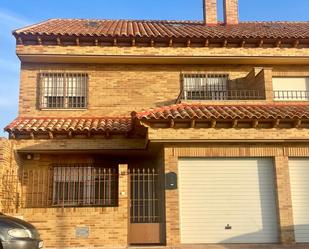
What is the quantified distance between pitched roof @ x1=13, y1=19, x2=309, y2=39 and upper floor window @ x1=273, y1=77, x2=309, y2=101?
1.65 meters

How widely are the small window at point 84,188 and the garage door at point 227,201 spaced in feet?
10.7

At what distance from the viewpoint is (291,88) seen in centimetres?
1689

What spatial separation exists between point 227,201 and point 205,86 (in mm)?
5616

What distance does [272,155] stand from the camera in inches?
511

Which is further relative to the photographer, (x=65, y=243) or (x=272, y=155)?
(x=272, y=155)

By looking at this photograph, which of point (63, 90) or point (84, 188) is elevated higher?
point (63, 90)

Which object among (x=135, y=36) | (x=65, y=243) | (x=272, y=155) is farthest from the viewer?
(x=135, y=36)

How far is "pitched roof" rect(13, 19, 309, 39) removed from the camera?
16.5 m

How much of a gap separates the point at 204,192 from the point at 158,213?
1521 mm

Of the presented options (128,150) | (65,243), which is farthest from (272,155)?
(65,243)

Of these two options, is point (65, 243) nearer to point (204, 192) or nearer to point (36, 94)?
point (204, 192)

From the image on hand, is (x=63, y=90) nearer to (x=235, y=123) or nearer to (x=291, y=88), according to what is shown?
(x=235, y=123)

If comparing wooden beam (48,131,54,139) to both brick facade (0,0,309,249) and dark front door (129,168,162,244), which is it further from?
dark front door (129,168,162,244)

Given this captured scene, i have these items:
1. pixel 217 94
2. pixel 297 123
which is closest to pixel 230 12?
pixel 217 94
